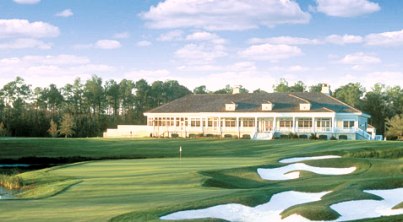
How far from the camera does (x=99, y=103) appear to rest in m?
115

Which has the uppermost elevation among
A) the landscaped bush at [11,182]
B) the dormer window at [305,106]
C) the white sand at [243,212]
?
the dormer window at [305,106]

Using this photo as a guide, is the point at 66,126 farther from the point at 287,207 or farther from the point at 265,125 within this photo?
the point at 287,207

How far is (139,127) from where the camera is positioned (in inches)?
2916

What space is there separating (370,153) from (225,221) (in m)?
28.9

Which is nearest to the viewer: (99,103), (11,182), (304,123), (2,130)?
(11,182)

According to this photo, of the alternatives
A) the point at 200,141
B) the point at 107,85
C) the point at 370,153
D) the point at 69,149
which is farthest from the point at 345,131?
the point at 107,85

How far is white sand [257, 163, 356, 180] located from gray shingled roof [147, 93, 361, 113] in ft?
118

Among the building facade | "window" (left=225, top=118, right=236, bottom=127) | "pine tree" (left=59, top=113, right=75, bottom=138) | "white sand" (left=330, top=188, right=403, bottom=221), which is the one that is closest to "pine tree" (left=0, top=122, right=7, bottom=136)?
"pine tree" (left=59, top=113, right=75, bottom=138)

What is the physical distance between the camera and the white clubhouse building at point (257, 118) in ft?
212

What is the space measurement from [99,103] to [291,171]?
89933 millimetres

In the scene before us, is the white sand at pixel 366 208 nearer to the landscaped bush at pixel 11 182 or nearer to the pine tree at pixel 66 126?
the landscaped bush at pixel 11 182

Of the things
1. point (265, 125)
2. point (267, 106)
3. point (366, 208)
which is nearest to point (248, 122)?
point (265, 125)

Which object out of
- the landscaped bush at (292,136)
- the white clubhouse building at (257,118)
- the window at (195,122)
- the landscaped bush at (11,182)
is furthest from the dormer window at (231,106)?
the landscaped bush at (11,182)

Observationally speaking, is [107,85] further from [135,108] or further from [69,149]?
[69,149]
